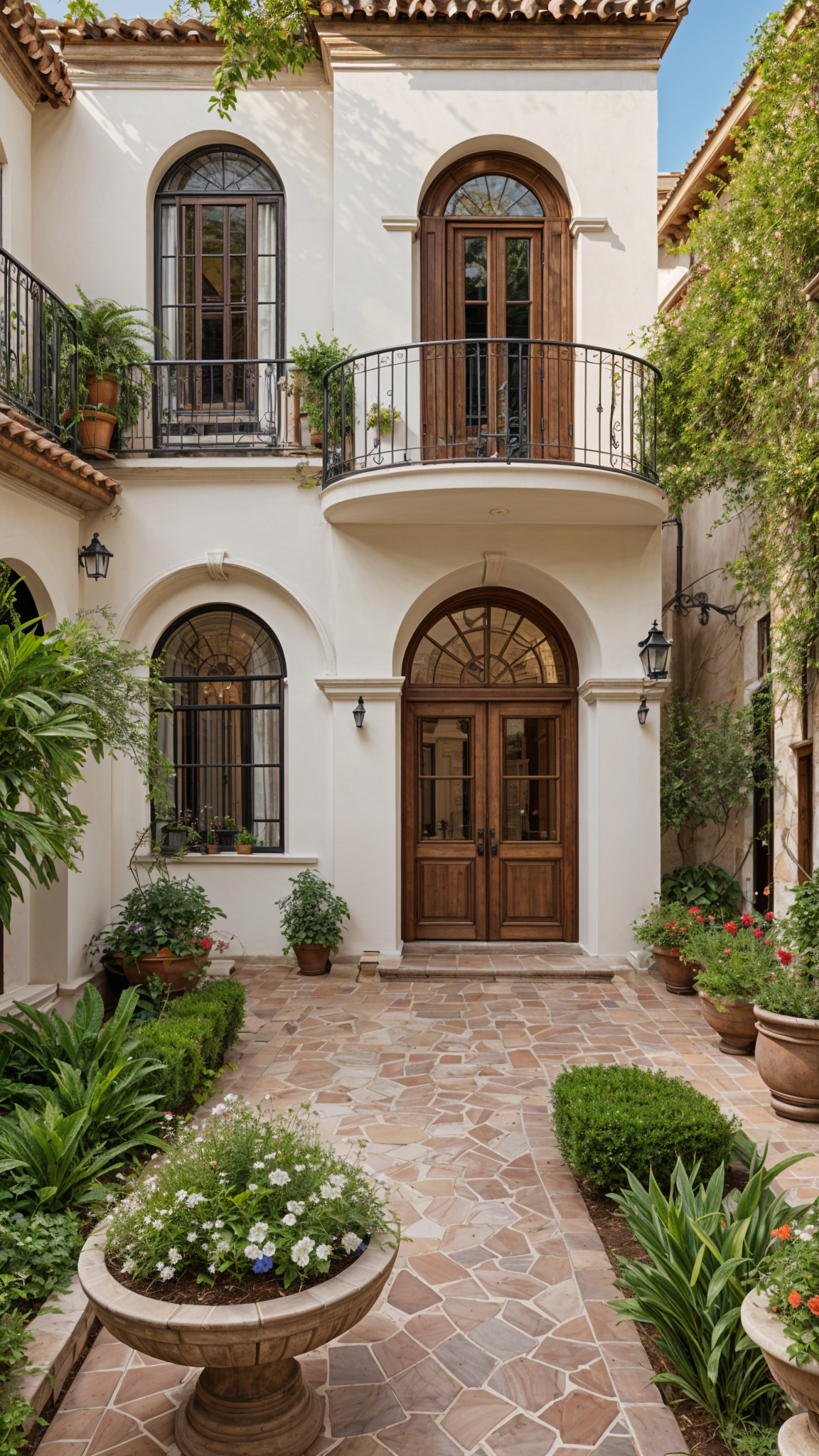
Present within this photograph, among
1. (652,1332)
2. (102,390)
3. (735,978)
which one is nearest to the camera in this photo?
(652,1332)

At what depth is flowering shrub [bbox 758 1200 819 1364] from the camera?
242 cm

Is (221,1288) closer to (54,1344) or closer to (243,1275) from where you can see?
(243,1275)

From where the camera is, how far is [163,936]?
746cm

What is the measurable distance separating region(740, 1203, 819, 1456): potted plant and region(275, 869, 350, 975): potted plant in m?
6.13

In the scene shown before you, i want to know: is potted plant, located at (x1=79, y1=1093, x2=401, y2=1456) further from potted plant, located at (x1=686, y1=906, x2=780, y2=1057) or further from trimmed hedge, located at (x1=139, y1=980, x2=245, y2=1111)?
potted plant, located at (x1=686, y1=906, x2=780, y2=1057)

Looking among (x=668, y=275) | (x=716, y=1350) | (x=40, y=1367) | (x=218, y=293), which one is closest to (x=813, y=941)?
(x=716, y=1350)

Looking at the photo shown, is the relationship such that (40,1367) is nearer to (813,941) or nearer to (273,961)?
(813,941)

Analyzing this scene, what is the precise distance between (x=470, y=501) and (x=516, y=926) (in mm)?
4460

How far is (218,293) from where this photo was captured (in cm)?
952

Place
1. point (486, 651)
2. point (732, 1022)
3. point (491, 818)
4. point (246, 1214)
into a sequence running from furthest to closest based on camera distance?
point (486, 651)
point (491, 818)
point (732, 1022)
point (246, 1214)

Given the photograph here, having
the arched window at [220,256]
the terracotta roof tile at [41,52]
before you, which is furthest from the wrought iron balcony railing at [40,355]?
the terracotta roof tile at [41,52]

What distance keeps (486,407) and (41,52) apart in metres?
5.24

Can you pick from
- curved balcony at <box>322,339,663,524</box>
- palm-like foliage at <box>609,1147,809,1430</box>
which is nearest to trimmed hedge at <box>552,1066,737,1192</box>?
palm-like foliage at <box>609,1147,809,1430</box>

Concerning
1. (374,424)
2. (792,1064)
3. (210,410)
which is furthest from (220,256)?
(792,1064)
